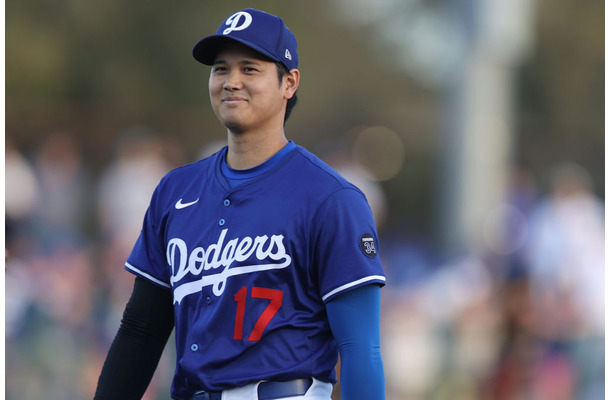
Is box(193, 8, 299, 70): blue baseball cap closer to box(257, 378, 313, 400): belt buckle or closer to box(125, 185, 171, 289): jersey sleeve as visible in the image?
box(125, 185, 171, 289): jersey sleeve

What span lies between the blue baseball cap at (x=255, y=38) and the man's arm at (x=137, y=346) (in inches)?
32.8

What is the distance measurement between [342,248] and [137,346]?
84 centimetres

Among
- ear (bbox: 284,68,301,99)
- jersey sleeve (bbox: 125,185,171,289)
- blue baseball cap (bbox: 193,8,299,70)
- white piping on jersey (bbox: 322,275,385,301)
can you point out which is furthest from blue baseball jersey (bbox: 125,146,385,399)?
blue baseball cap (bbox: 193,8,299,70)

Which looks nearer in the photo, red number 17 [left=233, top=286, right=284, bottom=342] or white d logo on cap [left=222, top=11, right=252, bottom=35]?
red number 17 [left=233, top=286, right=284, bottom=342]

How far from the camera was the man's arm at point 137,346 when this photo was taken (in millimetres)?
3461

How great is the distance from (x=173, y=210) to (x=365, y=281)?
740mm

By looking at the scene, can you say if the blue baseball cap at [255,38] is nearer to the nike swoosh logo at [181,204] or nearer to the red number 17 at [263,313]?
the nike swoosh logo at [181,204]

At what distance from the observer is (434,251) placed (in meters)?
11.6

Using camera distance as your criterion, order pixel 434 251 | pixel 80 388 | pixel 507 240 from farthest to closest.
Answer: pixel 434 251 → pixel 507 240 → pixel 80 388

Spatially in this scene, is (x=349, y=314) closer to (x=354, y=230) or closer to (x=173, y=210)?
(x=354, y=230)

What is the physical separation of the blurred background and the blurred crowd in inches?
0.7

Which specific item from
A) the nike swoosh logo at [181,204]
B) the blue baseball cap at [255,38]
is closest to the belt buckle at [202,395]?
the nike swoosh logo at [181,204]

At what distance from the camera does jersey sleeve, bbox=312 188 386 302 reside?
315 cm

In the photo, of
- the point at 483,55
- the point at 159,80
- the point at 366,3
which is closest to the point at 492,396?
the point at 483,55
